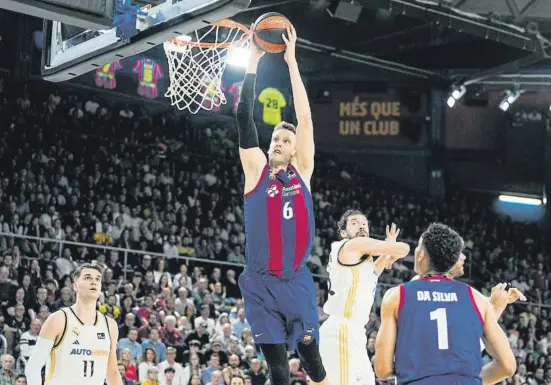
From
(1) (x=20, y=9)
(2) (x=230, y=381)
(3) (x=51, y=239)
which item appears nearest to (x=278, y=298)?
(1) (x=20, y=9)

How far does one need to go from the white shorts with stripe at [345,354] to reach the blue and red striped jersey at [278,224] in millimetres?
1552

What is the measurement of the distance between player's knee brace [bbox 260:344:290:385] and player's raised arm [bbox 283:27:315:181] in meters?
1.29

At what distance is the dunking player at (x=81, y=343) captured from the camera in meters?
8.45

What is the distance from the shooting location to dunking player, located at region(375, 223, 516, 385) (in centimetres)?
554

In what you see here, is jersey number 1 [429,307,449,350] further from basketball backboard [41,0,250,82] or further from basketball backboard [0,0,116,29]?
basketball backboard [0,0,116,29]

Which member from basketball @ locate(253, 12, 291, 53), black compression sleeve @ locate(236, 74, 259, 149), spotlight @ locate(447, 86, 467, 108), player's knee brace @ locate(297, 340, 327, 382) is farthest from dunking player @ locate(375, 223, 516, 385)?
spotlight @ locate(447, 86, 467, 108)

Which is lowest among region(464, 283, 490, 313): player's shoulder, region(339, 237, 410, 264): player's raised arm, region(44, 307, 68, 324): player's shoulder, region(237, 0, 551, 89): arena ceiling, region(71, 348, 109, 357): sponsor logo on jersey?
region(71, 348, 109, 357): sponsor logo on jersey

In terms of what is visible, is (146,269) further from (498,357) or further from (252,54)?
(498,357)

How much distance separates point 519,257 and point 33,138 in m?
15.5

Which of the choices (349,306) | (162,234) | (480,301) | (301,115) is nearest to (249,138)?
(301,115)

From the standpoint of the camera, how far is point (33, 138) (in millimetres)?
22453

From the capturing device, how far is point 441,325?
5.54 metres

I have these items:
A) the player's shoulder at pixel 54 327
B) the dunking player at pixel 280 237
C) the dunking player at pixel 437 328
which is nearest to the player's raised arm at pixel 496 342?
the dunking player at pixel 437 328

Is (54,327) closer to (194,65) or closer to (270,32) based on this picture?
(270,32)
